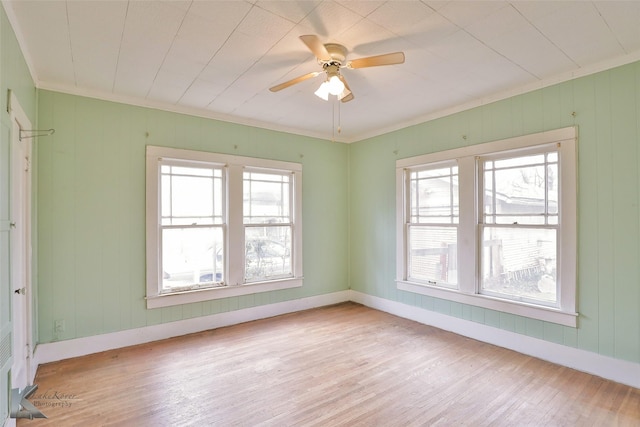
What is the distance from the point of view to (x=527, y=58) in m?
2.79

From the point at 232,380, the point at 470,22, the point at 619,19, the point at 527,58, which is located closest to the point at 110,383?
the point at 232,380

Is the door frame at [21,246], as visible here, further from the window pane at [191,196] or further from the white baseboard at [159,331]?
the window pane at [191,196]

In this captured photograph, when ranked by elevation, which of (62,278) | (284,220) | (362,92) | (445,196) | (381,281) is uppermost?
(362,92)

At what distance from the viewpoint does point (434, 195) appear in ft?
14.3

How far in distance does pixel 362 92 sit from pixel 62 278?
366 cm

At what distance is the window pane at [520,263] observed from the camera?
330 cm

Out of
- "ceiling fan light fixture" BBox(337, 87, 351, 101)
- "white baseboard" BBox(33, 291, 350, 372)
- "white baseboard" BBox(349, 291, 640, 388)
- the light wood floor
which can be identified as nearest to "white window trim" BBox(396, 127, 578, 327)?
"white baseboard" BBox(349, 291, 640, 388)

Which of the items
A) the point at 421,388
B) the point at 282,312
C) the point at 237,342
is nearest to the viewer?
the point at 421,388

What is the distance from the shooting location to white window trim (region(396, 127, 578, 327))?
3080 millimetres

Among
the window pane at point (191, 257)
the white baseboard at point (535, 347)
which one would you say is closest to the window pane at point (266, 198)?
the window pane at point (191, 257)

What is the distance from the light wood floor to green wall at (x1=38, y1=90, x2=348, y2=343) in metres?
0.44

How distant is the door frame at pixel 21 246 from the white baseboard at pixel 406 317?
0.43 m

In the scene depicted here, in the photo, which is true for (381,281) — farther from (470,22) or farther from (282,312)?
(470,22)

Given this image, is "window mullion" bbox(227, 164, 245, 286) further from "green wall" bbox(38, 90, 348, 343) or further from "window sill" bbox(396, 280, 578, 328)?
"window sill" bbox(396, 280, 578, 328)
